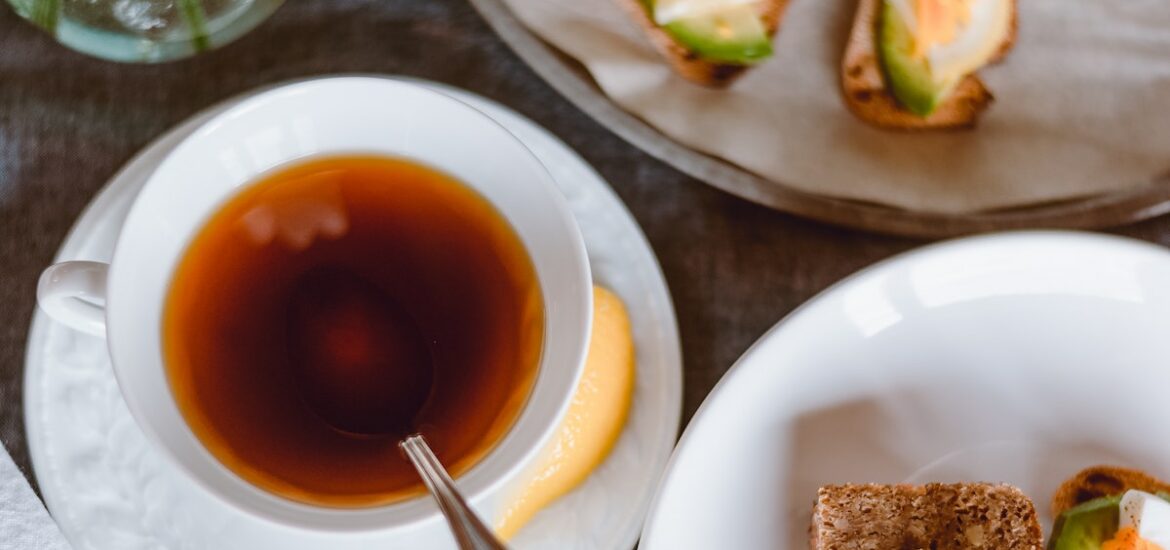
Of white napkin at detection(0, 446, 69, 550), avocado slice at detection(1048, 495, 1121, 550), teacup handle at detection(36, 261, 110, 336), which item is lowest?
white napkin at detection(0, 446, 69, 550)

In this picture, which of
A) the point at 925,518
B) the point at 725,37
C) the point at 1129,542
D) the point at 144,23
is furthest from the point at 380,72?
the point at 1129,542

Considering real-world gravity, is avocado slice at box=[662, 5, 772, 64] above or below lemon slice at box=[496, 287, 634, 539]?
above

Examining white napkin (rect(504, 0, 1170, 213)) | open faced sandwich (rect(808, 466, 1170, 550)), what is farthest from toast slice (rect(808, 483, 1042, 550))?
white napkin (rect(504, 0, 1170, 213))

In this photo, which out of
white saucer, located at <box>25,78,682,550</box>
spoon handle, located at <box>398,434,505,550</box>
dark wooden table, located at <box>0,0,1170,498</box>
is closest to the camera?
spoon handle, located at <box>398,434,505,550</box>

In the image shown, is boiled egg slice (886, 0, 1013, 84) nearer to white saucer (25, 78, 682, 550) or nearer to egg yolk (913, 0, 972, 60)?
egg yolk (913, 0, 972, 60)

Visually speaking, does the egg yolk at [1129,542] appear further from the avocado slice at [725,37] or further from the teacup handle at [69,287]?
the teacup handle at [69,287]

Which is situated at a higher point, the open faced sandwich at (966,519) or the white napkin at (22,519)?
the open faced sandwich at (966,519)

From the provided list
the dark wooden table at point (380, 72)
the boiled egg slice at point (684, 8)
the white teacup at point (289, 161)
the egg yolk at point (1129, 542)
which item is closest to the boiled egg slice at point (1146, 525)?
the egg yolk at point (1129, 542)
